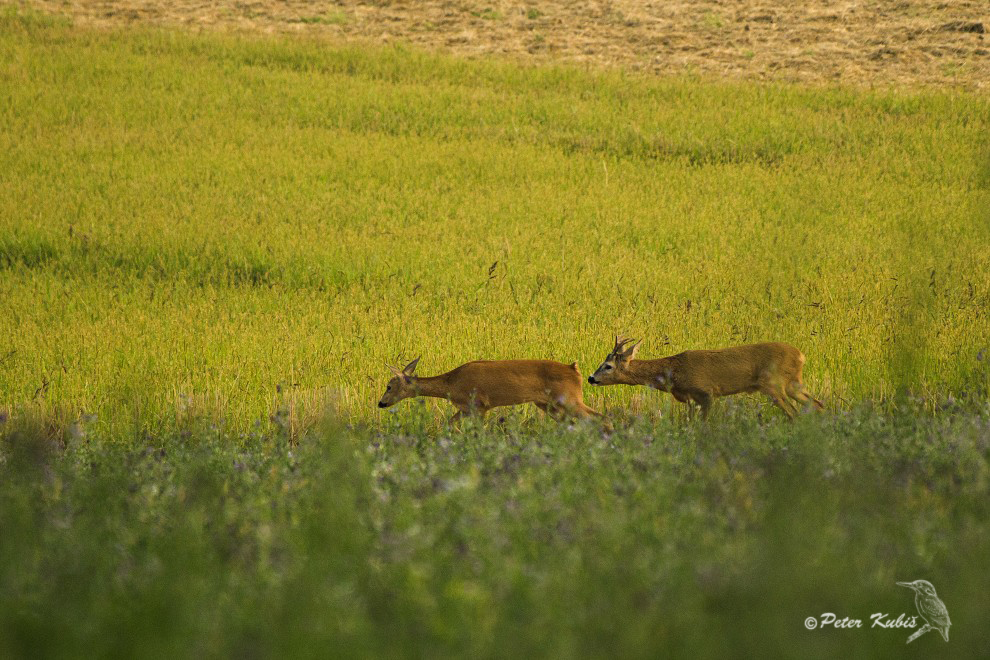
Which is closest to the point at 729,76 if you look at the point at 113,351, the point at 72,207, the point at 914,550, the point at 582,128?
the point at 582,128

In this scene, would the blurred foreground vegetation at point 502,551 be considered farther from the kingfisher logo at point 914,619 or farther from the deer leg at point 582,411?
the deer leg at point 582,411

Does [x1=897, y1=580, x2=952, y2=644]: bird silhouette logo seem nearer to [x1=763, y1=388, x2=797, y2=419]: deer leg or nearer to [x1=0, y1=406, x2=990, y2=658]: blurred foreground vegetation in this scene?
[x1=0, y1=406, x2=990, y2=658]: blurred foreground vegetation

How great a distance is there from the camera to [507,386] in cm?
680

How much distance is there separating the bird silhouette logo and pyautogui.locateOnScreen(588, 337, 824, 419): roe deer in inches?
145

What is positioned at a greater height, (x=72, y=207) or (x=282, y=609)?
(x=282, y=609)

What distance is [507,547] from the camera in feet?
11.5

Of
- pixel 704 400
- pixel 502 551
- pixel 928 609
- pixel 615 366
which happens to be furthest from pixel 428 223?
pixel 928 609

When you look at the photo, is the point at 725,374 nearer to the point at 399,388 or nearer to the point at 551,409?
the point at 551,409

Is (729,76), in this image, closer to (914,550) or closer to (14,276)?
(14,276)

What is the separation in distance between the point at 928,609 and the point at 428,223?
10820mm

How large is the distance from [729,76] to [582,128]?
4963mm

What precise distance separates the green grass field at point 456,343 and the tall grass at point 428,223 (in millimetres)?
64

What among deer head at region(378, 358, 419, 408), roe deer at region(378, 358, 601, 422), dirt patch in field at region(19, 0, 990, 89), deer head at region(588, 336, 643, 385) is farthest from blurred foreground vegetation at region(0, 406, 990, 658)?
dirt patch in field at region(19, 0, 990, 89)

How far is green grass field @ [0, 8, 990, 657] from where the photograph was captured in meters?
3.00
